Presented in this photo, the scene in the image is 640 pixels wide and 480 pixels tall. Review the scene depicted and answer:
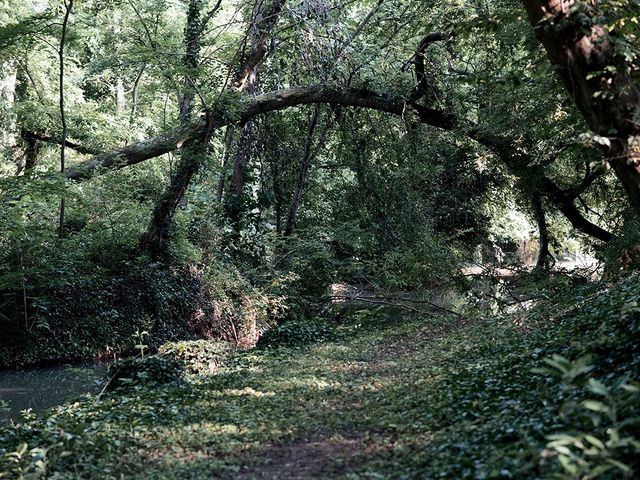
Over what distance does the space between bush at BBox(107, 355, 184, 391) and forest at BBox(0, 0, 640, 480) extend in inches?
1.2

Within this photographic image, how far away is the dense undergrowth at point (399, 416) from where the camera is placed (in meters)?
3.68

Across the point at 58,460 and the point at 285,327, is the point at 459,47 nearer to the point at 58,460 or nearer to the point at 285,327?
the point at 285,327

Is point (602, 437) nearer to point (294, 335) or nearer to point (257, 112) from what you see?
point (294, 335)

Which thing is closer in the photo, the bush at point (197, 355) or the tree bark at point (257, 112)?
the bush at point (197, 355)

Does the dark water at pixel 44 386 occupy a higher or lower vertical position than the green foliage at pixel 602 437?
lower

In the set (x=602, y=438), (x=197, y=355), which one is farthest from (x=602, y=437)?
(x=197, y=355)

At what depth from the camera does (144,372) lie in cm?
867

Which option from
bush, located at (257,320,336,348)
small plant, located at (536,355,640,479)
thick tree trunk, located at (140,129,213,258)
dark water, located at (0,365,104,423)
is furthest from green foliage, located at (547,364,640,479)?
thick tree trunk, located at (140,129,213,258)

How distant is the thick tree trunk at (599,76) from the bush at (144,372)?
6.14 meters

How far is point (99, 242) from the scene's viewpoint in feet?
42.5

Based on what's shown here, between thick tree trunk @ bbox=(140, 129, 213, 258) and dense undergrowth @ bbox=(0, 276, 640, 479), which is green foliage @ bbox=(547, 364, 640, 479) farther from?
thick tree trunk @ bbox=(140, 129, 213, 258)

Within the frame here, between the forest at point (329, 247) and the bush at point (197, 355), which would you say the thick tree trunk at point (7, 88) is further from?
the bush at point (197, 355)

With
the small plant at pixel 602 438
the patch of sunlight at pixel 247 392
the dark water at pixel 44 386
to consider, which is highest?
the small plant at pixel 602 438

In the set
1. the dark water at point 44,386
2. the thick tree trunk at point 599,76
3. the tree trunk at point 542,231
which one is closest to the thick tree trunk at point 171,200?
the dark water at point 44,386
